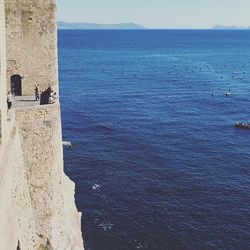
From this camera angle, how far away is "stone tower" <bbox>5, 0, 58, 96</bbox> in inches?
1023

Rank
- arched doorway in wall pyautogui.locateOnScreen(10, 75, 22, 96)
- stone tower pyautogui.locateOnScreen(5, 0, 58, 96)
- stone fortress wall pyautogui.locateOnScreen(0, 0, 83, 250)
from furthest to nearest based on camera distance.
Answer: arched doorway in wall pyautogui.locateOnScreen(10, 75, 22, 96) → stone tower pyautogui.locateOnScreen(5, 0, 58, 96) → stone fortress wall pyautogui.locateOnScreen(0, 0, 83, 250)

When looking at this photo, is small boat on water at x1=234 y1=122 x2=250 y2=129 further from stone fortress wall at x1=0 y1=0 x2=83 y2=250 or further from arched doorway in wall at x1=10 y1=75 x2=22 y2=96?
arched doorway in wall at x1=10 y1=75 x2=22 y2=96

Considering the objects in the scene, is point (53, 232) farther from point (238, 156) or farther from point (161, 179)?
point (238, 156)

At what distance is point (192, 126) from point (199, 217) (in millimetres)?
32618

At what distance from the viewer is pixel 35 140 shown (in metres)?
24.5

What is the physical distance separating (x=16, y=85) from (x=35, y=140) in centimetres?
504

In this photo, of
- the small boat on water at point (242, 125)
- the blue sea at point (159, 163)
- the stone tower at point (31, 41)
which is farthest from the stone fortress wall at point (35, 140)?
the small boat on water at point (242, 125)

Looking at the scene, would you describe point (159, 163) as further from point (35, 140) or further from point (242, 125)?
point (35, 140)

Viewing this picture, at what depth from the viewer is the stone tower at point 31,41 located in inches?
1023

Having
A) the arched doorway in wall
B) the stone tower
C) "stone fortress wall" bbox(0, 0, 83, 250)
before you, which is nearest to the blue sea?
"stone fortress wall" bbox(0, 0, 83, 250)

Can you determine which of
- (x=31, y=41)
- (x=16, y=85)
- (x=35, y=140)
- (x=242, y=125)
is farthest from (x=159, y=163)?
(x=35, y=140)

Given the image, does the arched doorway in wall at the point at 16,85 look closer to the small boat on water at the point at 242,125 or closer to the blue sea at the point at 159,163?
the blue sea at the point at 159,163

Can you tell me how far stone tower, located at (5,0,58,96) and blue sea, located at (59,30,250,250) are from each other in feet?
60.4

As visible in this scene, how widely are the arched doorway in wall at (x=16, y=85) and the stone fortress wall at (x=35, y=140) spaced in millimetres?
297
